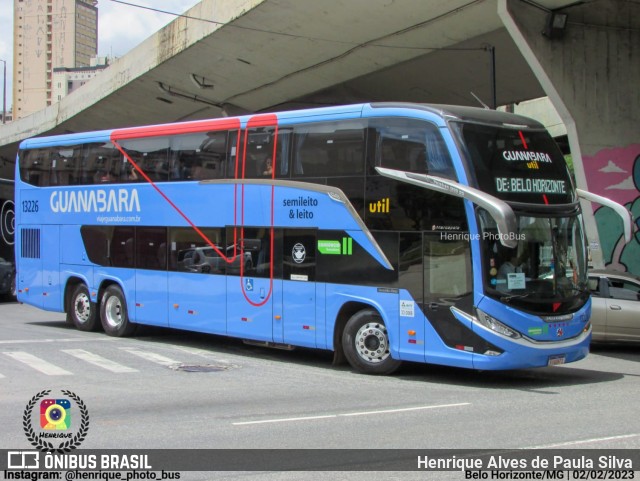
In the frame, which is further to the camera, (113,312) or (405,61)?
(405,61)

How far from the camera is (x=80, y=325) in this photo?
679 inches

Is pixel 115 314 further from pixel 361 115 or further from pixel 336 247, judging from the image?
pixel 361 115

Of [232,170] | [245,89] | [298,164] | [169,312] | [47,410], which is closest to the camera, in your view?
[47,410]

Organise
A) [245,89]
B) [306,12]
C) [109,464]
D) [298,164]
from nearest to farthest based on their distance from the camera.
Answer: [109,464], [298,164], [306,12], [245,89]

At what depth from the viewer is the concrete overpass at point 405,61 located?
18656 mm

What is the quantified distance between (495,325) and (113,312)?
916 centimetres

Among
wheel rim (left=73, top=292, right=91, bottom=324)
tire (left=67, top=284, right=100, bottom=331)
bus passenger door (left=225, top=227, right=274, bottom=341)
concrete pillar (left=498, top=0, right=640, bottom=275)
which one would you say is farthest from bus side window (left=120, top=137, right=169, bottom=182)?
concrete pillar (left=498, top=0, right=640, bottom=275)

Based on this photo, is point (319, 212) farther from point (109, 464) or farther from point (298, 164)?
point (109, 464)

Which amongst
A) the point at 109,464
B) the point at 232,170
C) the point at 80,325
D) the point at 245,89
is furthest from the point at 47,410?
the point at 245,89

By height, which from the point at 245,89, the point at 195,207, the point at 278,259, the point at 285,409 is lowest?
the point at 285,409

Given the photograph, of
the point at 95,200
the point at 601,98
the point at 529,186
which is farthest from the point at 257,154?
the point at 601,98

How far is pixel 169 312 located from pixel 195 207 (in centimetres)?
222

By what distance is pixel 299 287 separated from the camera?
1241cm
